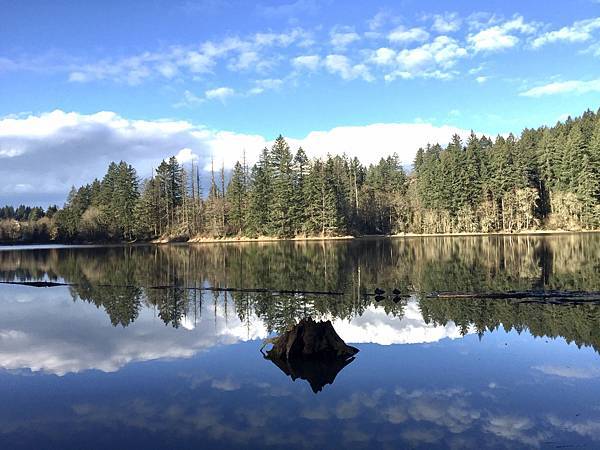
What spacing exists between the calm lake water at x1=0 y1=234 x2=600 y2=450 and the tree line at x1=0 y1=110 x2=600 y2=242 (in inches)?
2559

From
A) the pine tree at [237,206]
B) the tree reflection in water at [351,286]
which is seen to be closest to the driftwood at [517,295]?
the tree reflection in water at [351,286]

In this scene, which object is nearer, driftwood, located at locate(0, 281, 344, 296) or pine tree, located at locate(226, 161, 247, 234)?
driftwood, located at locate(0, 281, 344, 296)

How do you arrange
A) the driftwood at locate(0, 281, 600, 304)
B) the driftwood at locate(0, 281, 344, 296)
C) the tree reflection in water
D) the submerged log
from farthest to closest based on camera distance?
the driftwood at locate(0, 281, 344, 296) < the driftwood at locate(0, 281, 600, 304) < the tree reflection in water < the submerged log

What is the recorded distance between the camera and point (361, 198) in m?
108

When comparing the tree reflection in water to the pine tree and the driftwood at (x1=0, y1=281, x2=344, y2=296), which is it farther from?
the pine tree

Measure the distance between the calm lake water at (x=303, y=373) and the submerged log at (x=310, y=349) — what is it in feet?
1.40

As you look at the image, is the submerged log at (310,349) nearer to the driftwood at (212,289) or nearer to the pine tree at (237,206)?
the driftwood at (212,289)

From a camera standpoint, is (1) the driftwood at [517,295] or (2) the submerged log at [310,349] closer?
(2) the submerged log at [310,349]

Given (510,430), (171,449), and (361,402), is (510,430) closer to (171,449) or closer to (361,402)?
(361,402)

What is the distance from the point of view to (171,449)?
297 inches

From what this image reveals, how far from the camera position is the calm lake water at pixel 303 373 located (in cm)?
806

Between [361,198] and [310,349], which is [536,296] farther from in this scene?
[361,198]

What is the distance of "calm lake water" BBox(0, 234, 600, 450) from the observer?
806 centimetres

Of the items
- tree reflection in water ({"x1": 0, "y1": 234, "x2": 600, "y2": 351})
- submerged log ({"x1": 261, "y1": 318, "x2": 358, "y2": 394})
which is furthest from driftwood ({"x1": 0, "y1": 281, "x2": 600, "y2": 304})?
submerged log ({"x1": 261, "y1": 318, "x2": 358, "y2": 394})
